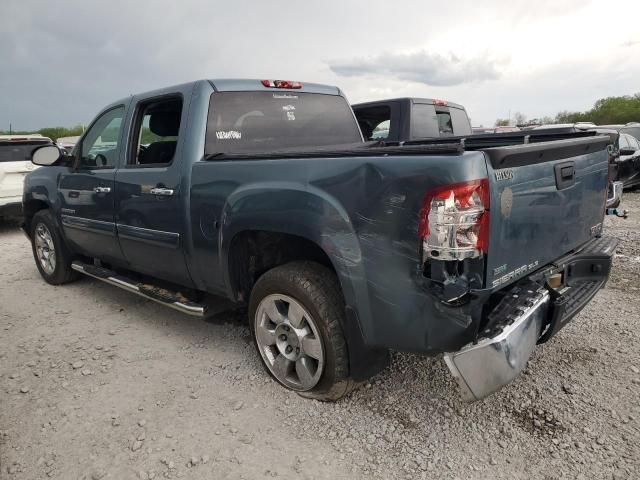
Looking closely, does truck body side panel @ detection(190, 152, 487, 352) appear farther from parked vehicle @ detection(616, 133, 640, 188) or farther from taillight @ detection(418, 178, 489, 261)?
parked vehicle @ detection(616, 133, 640, 188)

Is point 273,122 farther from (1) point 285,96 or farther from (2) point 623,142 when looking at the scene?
(2) point 623,142

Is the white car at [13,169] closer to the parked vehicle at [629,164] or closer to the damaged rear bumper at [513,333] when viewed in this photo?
the damaged rear bumper at [513,333]

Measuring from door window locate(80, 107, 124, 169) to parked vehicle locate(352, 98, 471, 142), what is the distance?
3040mm

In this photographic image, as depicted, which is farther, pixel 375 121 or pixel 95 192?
pixel 375 121

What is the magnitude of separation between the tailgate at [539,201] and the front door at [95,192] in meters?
3.06

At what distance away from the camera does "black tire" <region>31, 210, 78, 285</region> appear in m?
5.00

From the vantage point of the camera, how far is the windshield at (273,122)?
133 inches

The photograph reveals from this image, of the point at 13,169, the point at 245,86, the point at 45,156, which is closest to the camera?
the point at 245,86

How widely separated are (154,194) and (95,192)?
1.03 metres

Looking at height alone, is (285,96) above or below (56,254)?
above

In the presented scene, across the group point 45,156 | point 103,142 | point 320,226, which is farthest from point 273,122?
point 45,156

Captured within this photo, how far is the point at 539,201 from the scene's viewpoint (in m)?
2.39

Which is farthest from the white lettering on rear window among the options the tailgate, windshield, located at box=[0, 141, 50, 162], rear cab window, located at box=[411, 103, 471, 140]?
windshield, located at box=[0, 141, 50, 162]

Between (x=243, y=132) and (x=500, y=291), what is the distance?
2.11m
